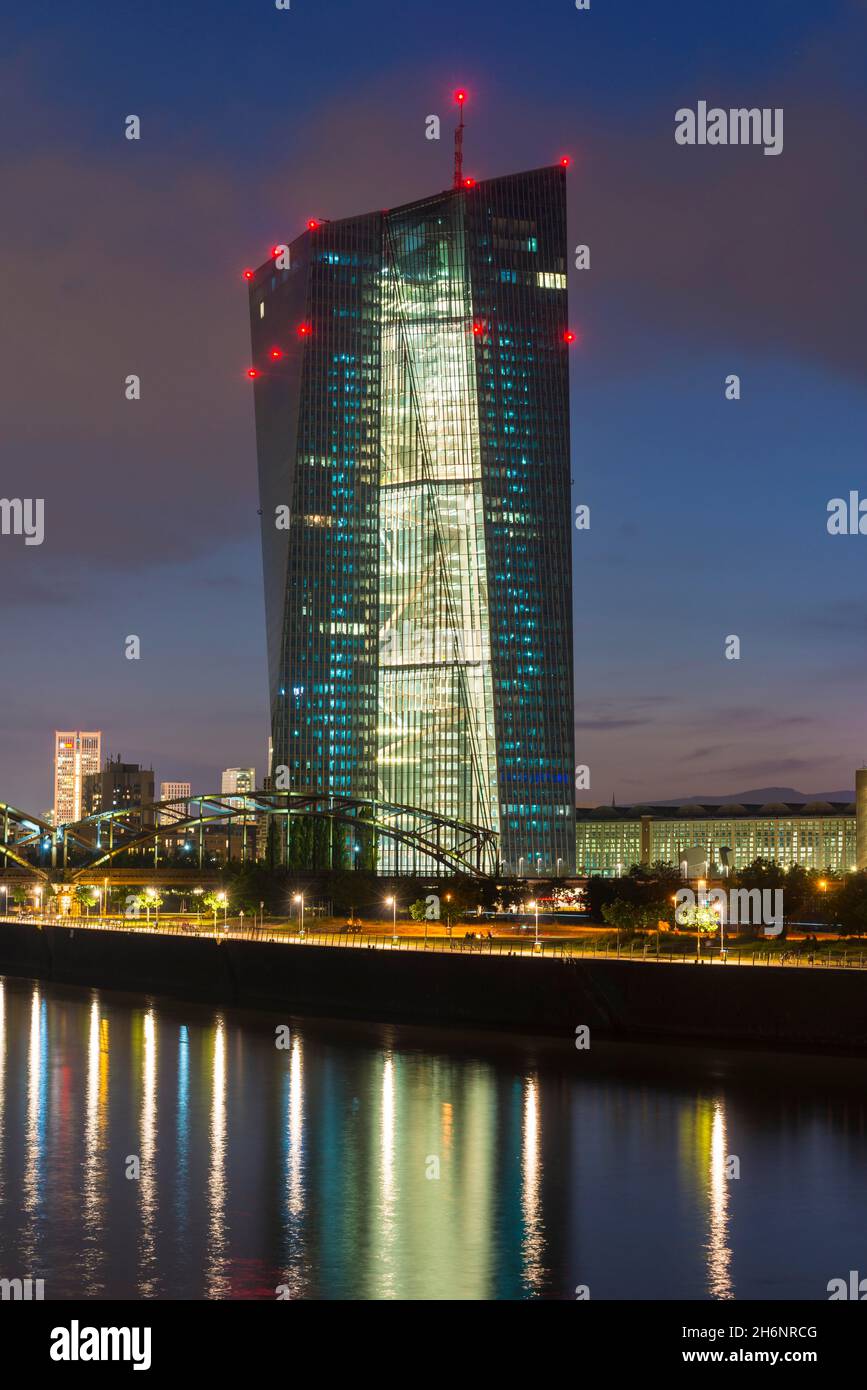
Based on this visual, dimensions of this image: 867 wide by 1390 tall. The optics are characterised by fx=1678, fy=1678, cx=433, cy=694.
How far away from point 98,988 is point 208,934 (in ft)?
35.6

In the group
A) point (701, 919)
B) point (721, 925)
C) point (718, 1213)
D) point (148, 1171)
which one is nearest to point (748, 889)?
point (701, 919)

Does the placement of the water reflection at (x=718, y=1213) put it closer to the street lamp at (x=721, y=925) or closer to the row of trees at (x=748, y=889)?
the street lamp at (x=721, y=925)

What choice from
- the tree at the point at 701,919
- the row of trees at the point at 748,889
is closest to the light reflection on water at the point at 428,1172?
the tree at the point at 701,919

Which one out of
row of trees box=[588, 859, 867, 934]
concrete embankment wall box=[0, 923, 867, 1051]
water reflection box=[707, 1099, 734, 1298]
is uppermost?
row of trees box=[588, 859, 867, 934]

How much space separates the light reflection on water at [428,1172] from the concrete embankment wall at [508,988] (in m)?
3.25

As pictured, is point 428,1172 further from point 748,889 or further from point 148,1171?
point 748,889

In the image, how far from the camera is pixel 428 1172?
182 feet

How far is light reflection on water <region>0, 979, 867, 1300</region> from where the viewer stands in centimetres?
4372

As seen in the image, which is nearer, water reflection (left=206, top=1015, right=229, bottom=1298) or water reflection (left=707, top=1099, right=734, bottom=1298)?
water reflection (left=206, top=1015, right=229, bottom=1298)

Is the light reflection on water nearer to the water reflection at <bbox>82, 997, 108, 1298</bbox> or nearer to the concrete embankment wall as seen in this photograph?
the water reflection at <bbox>82, 997, 108, 1298</bbox>

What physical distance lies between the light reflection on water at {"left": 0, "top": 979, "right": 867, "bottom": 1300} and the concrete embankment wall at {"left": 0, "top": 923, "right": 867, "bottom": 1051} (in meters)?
3.25

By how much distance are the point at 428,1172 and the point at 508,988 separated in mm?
33569

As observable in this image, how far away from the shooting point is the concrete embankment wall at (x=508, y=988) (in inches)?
2980

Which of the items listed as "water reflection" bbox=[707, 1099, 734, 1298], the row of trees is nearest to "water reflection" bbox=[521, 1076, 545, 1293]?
"water reflection" bbox=[707, 1099, 734, 1298]
